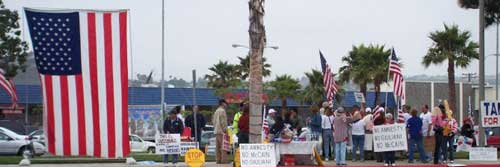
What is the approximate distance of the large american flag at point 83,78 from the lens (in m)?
11.5

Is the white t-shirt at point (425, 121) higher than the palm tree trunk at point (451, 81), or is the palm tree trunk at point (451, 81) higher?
the palm tree trunk at point (451, 81)

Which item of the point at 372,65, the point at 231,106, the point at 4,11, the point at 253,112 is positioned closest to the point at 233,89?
the point at 231,106

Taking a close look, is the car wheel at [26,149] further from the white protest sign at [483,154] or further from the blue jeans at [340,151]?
the white protest sign at [483,154]

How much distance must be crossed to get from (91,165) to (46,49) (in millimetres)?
11439

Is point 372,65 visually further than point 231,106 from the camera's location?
No

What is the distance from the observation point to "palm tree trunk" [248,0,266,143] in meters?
20.0

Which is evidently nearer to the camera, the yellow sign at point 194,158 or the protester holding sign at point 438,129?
the yellow sign at point 194,158

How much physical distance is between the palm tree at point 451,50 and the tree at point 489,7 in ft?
49.1

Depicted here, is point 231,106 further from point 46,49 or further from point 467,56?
point 46,49

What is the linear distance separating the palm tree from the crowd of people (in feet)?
77.2

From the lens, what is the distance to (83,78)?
1203cm

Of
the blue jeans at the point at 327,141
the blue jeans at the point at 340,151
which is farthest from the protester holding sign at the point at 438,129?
the blue jeans at the point at 340,151

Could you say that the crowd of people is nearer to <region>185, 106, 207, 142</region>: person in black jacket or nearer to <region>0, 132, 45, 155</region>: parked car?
<region>185, 106, 207, 142</region>: person in black jacket

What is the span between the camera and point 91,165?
22516mm
